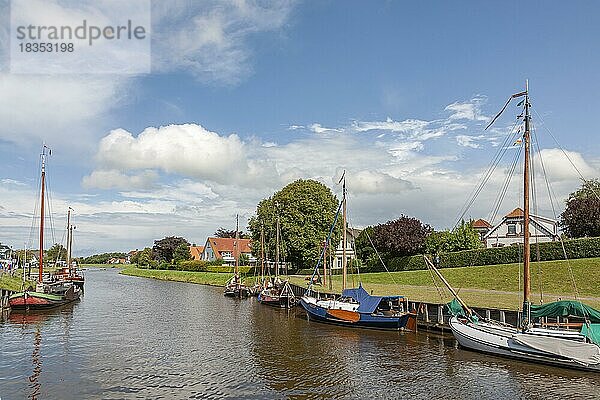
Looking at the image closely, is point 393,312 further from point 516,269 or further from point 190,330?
point 516,269

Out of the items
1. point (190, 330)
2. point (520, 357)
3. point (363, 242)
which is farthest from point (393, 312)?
point (363, 242)

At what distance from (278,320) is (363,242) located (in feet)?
168

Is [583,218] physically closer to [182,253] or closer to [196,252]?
[182,253]

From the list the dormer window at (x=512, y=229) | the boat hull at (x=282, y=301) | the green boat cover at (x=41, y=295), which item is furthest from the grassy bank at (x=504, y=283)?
the dormer window at (x=512, y=229)

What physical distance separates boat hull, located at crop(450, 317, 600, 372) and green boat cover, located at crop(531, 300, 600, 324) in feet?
5.75

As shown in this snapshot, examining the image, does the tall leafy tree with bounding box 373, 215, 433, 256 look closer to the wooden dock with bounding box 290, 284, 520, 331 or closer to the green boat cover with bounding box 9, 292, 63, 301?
the wooden dock with bounding box 290, 284, 520, 331

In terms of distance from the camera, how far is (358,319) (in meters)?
36.9

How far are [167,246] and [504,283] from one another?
10364cm

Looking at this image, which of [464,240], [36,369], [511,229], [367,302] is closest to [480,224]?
[511,229]

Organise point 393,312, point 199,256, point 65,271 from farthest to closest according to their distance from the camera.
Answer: point 199,256 → point 65,271 → point 393,312

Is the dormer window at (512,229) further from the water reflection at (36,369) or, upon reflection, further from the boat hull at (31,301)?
the water reflection at (36,369)

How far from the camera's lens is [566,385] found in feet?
70.7

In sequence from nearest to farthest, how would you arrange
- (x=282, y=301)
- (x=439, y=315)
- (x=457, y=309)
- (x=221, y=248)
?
(x=457, y=309), (x=439, y=315), (x=282, y=301), (x=221, y=248)

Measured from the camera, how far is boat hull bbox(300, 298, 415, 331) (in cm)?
3475
